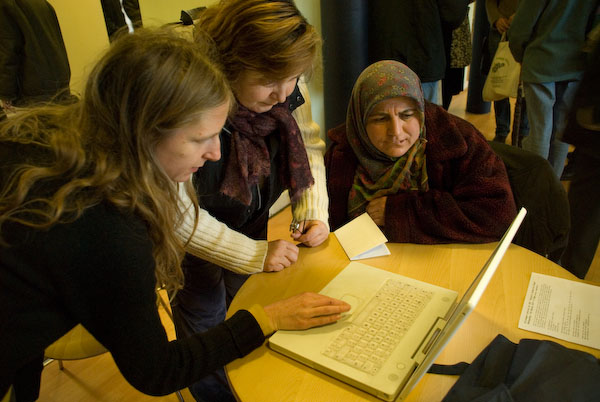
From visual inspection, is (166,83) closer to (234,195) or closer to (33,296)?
(33,296)

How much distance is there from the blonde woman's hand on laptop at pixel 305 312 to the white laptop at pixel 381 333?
0.6 inches

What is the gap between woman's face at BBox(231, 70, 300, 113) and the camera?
95cm

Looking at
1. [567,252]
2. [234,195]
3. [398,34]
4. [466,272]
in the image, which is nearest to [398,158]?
[466,272]

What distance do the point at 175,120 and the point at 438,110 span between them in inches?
38.3

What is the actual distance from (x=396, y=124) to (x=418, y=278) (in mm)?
517

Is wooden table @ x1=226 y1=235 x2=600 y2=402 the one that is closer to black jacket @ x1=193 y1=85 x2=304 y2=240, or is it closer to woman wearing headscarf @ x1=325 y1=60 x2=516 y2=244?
woman wearing headscarf @ x1=325 y1=60 x2=516 y2=244

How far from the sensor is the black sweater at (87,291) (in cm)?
56

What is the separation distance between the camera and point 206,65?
2.26 ft

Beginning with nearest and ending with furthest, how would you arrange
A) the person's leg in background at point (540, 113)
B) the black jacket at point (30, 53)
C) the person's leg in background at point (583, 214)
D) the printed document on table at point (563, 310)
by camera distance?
the printed document on table at point (563, 310)
the person's leg in background at point (583, 214)
the black jacket at point (30, 53)
the person's leg in background at point (540, 113)

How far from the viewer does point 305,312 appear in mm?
834

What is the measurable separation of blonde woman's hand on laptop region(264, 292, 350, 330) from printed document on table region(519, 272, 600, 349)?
1.25 feet

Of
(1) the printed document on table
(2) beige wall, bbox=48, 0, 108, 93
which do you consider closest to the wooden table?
(1) the printed document on table

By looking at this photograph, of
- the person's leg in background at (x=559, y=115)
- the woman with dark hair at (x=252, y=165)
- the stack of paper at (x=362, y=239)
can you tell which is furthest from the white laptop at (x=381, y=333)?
the person's leg in background at (x=559, y=115)

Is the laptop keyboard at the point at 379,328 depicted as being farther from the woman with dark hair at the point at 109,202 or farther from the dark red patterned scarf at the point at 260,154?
the dark red patterned scarf at the point at 260,154
